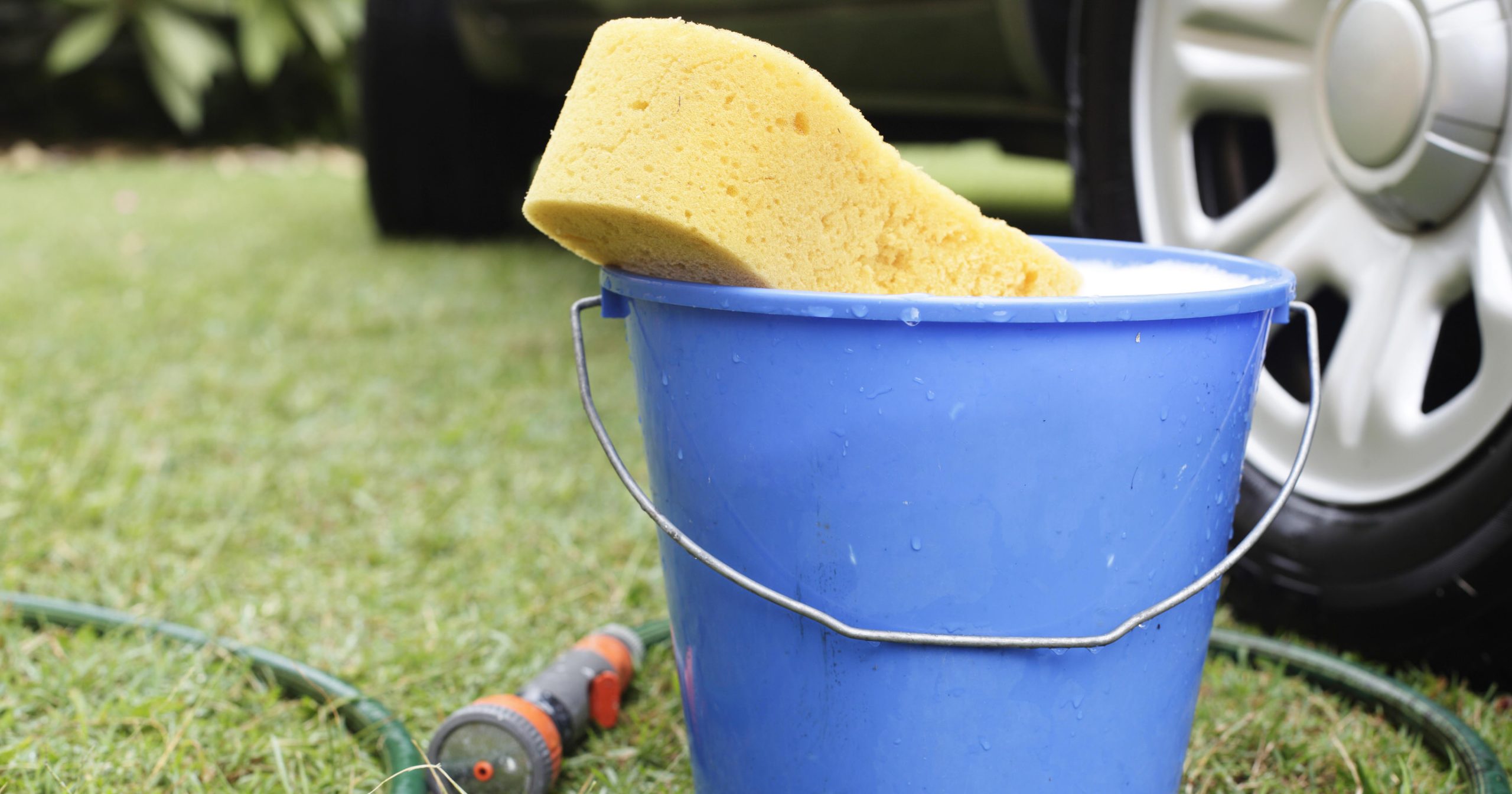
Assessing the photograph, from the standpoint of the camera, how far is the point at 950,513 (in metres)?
0.77

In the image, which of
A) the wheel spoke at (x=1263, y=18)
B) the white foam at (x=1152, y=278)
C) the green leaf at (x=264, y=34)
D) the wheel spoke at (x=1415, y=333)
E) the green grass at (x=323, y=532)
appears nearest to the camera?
the white foam at (x=1152, y=278)

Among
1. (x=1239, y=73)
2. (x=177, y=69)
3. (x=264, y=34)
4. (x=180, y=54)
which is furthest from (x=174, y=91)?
(x=1239, y=73)

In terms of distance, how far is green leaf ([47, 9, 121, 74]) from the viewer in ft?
20.4

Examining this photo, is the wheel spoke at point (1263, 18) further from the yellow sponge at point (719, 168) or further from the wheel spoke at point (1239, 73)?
the yellow sponge at point (719, 168)

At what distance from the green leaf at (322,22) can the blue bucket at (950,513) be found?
6.20 metres

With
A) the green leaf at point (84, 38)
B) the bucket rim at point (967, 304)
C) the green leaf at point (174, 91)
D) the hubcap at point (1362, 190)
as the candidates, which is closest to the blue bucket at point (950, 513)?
the bucket rim at point (967, 304)

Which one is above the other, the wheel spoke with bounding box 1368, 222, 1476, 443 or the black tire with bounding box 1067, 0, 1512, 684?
the wheel spoke with bounding box 1368, 222, 1476, 443

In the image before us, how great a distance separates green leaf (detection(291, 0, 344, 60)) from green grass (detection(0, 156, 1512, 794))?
140 inches

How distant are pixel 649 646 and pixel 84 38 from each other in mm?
6501

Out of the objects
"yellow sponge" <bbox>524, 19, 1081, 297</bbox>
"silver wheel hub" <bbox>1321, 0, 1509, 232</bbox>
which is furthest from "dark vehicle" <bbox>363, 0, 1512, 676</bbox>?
"yellow sponge" <bbox>524, 19, 1081, 297</bbox>

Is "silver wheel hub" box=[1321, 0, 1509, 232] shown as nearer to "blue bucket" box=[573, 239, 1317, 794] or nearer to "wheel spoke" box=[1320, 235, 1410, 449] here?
"wheel spoke" box=[1320, 235, 1410, 449]

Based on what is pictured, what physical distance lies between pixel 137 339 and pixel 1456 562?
2450 mm

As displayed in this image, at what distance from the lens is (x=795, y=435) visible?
0.78m

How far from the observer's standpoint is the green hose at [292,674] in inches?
38.2
